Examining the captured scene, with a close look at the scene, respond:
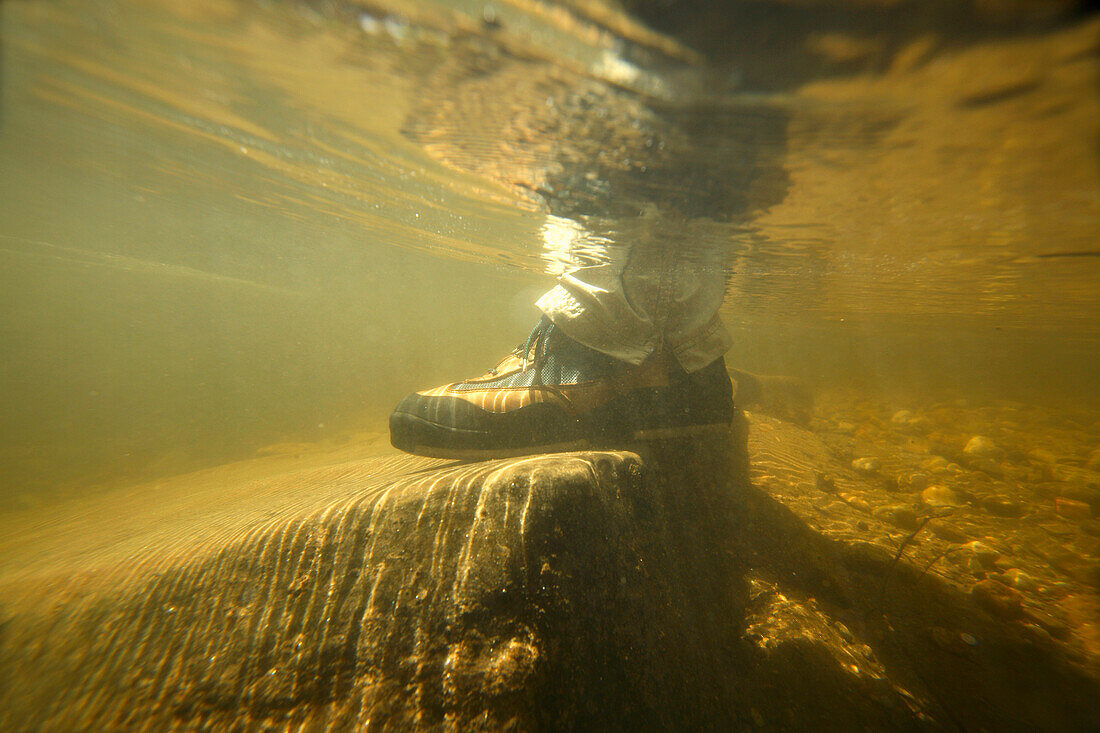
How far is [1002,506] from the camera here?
218 inches

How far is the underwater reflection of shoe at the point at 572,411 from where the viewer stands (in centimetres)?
362

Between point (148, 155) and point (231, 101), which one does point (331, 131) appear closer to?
point (231, 101)

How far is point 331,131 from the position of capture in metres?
7.03

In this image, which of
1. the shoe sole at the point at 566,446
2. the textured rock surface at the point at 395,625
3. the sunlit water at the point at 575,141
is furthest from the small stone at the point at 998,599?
the sunlit water at the point at 575,141

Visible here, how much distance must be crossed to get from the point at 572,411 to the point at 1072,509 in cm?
793

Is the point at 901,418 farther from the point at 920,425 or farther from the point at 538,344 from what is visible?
the point at 538,344

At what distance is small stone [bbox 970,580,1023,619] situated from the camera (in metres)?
3.14

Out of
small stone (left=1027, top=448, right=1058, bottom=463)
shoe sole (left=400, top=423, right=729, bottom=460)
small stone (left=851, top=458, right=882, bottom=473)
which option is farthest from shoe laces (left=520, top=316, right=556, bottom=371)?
small stone (left=1027, top=448, right=1058, bottom=463)

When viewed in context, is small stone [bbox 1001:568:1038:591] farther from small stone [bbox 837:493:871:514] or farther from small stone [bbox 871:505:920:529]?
small stone [bbox 837:493:871:514]

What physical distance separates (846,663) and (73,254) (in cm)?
4852

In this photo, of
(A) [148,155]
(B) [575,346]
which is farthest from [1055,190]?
(A) [148,155]

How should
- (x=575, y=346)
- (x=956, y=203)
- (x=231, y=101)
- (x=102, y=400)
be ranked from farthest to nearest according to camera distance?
(x=102, y=400) → (x=231, y=101) → (x=956, y=203) → (x=575, y=346)

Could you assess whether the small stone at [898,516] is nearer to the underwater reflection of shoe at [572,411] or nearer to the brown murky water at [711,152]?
the brown murky water at [711,152]

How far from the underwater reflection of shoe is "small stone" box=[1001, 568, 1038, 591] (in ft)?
9.92
